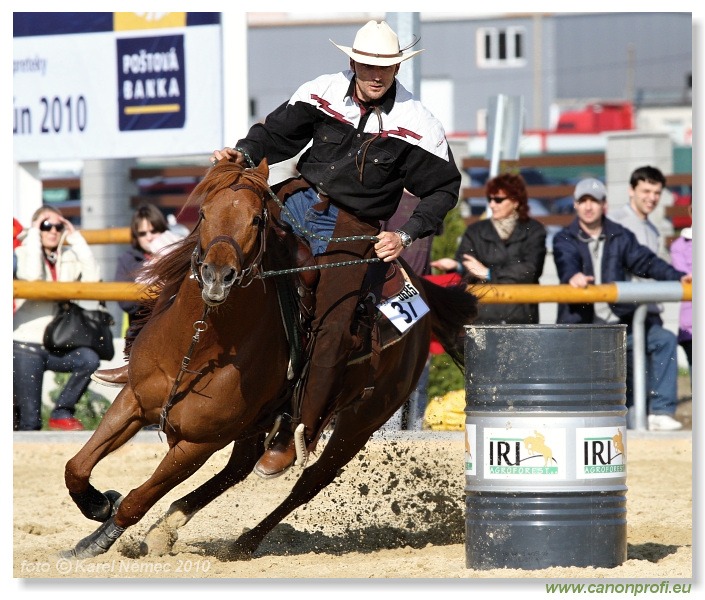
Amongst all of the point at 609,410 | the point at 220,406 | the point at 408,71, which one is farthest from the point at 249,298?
the point at 408,71

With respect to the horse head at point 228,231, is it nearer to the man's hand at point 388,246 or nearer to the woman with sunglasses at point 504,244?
the man's hand at point 388,246

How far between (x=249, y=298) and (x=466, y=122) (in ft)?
140

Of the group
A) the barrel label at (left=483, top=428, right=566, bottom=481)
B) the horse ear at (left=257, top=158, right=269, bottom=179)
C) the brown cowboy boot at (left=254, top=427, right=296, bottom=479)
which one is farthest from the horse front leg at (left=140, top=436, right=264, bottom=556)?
the horse ear at (left=257, top=158, right=269, bottom=179)

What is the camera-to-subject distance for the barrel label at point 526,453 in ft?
18.3

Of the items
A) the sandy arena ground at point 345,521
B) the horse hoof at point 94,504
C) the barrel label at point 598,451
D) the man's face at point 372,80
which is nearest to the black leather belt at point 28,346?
the sandy arena ground at point 345,521

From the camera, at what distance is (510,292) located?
9.45 meters

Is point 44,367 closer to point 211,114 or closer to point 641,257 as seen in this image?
point 211,114

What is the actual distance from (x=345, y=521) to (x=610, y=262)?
10.7ft

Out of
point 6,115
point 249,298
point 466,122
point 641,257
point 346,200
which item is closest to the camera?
point 249,298

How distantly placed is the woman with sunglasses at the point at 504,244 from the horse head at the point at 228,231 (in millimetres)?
3972

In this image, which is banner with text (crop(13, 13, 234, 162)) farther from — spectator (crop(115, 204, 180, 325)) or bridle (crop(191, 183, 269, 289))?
bridle (crop(191, 183, 269, 289))

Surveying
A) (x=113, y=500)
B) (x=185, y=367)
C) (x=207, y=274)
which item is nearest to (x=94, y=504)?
(x=113, y=500)

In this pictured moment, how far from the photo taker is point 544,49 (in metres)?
49.1

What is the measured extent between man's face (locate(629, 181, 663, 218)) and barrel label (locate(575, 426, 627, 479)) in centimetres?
461
